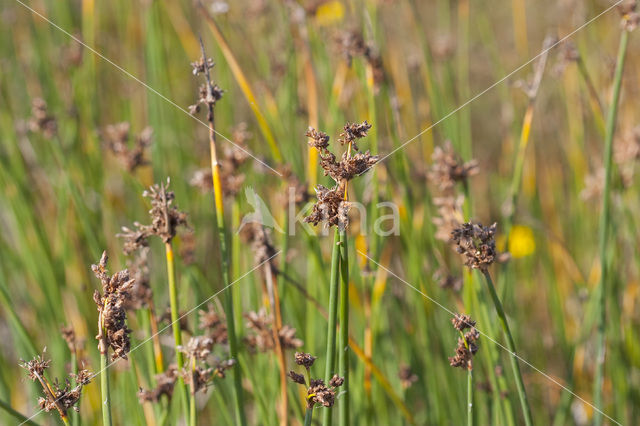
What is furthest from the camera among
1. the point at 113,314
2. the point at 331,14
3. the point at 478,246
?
the point at 331,14

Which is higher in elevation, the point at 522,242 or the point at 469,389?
the point at 522,242

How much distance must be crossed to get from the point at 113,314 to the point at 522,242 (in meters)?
1.70

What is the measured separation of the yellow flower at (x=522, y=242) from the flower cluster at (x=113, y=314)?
156 cm

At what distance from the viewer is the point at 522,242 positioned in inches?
85.1

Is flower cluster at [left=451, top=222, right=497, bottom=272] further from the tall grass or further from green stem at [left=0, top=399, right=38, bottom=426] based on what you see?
green stem at [left=0, top=399, right=38, bottom=426]

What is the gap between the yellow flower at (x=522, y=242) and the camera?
212 centimetres

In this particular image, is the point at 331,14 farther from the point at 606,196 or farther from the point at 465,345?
the point at 465,345

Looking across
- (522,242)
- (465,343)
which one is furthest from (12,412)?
(522,242)

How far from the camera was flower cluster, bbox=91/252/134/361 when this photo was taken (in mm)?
769

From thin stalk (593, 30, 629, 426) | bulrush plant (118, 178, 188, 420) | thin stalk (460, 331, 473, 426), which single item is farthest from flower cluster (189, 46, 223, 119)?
thin stalk (593, 30, 629, 426)

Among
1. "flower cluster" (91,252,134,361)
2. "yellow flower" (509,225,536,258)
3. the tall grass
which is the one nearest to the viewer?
"flower cluster" (91,252,134,361)

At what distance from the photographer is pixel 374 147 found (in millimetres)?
1365

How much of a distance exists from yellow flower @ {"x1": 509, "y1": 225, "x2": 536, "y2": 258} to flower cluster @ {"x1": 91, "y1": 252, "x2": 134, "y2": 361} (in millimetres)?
1561

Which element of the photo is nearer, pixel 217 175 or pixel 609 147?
pixel 217 175
